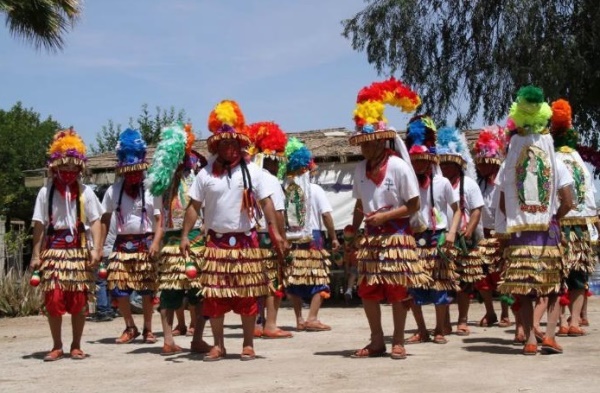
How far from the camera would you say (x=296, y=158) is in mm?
12328

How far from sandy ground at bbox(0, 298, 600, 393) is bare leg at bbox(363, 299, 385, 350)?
24cm

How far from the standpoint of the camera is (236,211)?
8508 mm

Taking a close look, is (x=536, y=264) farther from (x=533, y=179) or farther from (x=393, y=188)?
(x=393, y=188)

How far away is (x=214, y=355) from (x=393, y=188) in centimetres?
224

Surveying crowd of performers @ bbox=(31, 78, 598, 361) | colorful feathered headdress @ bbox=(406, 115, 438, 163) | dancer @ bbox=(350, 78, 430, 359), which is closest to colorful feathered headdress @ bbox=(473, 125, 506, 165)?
crowd of performers @ bbox=(31, 78, 598, 361)

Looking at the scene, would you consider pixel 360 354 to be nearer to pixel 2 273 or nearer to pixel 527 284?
pixel 527 284

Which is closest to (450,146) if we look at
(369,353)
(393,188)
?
(393,188)

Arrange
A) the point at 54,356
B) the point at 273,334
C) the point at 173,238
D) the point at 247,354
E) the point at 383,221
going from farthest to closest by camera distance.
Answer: the point at 273,334 → the point at 173,238 → the point at 54,356 → the point at 247,354 → the point at 383,221

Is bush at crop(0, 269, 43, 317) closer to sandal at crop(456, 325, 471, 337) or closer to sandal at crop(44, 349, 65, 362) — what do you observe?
sandal at crop(44, 349, 65, 362)

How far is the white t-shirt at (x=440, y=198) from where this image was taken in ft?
32.2

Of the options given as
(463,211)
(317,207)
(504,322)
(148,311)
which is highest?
(317,207)

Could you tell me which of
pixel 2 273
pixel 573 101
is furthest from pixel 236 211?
pixel 573 101

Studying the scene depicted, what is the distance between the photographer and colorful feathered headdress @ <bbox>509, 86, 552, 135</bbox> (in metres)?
8.56

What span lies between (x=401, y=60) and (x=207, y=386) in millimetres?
17697
